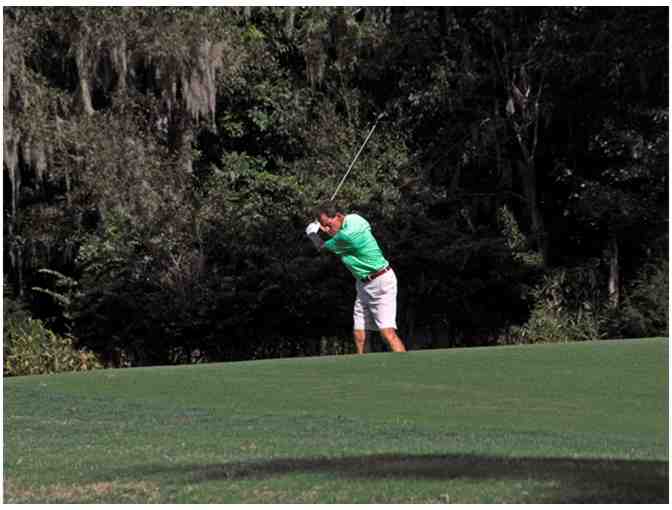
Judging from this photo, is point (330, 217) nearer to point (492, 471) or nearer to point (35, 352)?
point (492, 471)

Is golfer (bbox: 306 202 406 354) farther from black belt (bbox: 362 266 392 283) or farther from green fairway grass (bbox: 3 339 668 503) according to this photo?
green fairway grass (bbox: 3 339 668 503)

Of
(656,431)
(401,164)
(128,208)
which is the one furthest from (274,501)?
(401,164)

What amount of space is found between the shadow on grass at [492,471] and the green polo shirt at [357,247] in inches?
310

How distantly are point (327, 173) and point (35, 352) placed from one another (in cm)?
686

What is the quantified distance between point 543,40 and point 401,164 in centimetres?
371

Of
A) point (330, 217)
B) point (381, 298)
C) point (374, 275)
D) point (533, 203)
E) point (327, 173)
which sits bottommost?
point (381, 298)

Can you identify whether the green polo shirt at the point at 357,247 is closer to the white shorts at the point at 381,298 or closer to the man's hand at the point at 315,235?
the white shorts at the point at 381,298

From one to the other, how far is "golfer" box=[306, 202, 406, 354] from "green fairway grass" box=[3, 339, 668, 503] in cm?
77

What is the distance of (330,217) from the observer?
55.8 feet

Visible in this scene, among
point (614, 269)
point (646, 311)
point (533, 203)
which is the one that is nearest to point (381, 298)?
point (646, 311)

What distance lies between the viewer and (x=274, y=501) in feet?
25.2

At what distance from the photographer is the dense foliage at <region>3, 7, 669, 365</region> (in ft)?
91.4

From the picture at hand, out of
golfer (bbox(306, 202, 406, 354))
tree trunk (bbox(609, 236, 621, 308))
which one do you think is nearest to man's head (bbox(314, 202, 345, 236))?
golfer (bbox(306, 202, 406, 354))

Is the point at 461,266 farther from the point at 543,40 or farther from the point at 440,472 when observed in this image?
the point at 440,472
